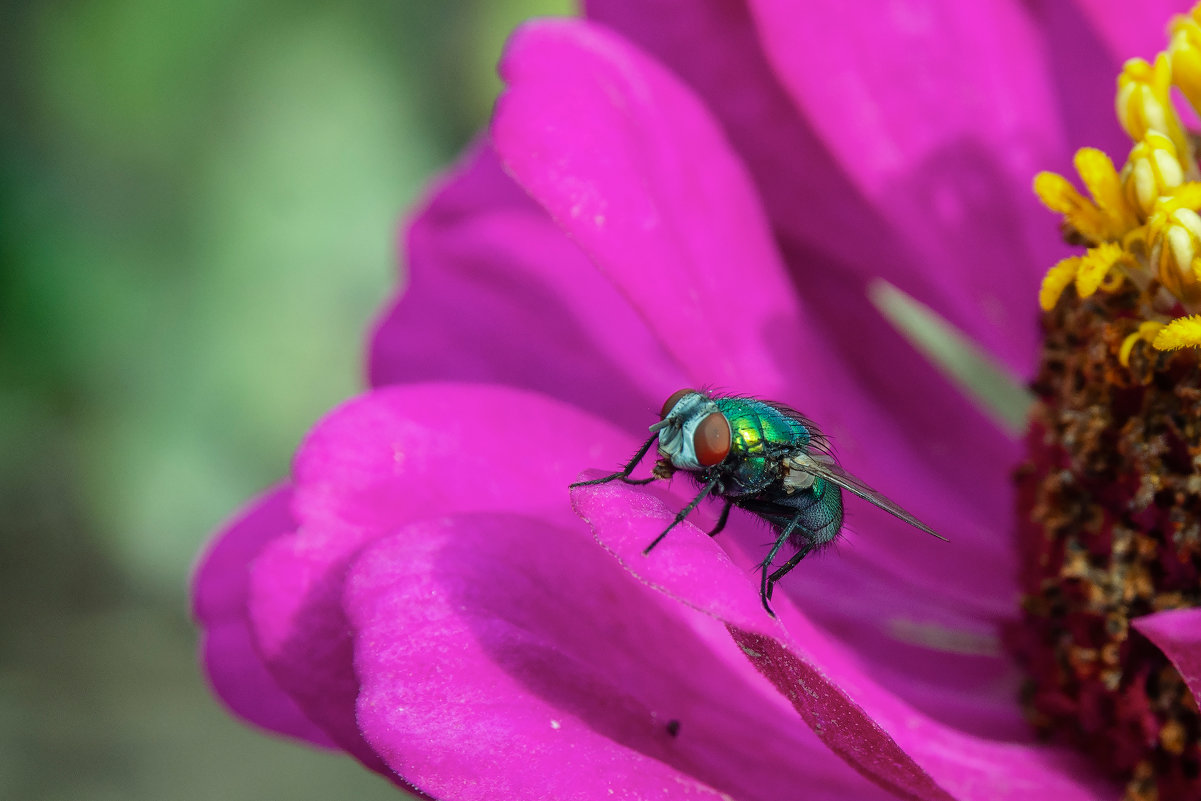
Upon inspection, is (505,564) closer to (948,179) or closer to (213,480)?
(948,179)

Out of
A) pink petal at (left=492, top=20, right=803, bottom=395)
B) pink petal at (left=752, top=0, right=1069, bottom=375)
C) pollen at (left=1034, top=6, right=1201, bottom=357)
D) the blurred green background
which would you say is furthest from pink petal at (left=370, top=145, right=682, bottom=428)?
the blurred green background

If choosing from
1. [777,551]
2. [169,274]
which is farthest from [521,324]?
[169,274]

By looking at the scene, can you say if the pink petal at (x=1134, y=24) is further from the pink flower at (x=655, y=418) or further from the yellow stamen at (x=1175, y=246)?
the yellow stamen at (x=1175, y=246)

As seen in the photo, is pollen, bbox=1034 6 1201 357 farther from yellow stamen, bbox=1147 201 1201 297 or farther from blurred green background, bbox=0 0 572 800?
blurred green background, bbox=0 0 572 800

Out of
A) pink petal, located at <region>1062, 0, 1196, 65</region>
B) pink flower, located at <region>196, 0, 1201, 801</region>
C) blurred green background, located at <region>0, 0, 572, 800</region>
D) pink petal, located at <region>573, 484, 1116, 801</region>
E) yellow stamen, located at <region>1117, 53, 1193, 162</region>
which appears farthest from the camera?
blurred green background, located at <region>0, 0, 572, 800</region>

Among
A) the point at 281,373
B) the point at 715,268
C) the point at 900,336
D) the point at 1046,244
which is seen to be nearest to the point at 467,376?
the point at 715,268

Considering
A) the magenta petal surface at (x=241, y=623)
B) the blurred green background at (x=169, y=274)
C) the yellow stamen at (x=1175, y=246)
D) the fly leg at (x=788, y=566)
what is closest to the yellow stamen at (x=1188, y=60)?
the yellow stamen at (x=1175, y=246)

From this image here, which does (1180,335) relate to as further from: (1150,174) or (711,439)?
(711,439)
